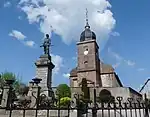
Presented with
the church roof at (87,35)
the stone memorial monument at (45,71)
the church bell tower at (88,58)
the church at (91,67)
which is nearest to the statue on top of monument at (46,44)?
the stone memorial monument at (45,71)

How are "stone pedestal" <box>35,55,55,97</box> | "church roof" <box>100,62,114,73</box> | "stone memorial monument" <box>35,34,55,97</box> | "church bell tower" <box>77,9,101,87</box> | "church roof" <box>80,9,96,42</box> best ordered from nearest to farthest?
"stone memorial monument" <box>35,34,55,97</box>, "stone pedestal" <box>35,55,55,97</box>, "church bell tower" <box>77,9,101,87</box>, "church roof" <box>80,9,96,42</box>, "church roof" <box>100,62,114,73</box>

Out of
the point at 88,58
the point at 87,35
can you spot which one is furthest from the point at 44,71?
the point at 87,35

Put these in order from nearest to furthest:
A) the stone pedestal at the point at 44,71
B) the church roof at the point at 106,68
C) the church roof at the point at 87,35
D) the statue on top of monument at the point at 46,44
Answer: the stone pedestal at the point at 44,71, the statue on top of monument at the point at 46,44, the church roof at the point at 87,35, the church roof at the point at 106,68

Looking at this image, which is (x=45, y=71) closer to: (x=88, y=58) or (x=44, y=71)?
(x=44, y=71)

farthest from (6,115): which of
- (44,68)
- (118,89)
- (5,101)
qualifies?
(118,89)

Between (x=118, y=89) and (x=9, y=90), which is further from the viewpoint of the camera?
(x=118, y=89)

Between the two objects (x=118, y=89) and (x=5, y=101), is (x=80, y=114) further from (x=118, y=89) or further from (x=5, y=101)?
(x=118, y=89)

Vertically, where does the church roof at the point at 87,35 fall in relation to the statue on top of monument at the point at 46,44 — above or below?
above

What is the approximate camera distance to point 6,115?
11406mm

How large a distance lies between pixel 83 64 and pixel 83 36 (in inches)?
313

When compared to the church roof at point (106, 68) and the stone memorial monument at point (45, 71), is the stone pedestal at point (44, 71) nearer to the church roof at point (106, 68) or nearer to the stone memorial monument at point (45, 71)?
the stone memorial monument at point (45, 71)

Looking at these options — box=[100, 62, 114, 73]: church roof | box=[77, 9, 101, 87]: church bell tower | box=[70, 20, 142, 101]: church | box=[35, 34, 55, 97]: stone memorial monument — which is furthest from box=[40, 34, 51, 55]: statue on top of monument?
box=[100, 62, 114, 73]: church roof

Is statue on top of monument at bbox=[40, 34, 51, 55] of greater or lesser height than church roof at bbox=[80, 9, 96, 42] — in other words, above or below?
below

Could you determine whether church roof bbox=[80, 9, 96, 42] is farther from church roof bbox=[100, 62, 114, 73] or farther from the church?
church roof bbox=[100, 62, 114, 73]
